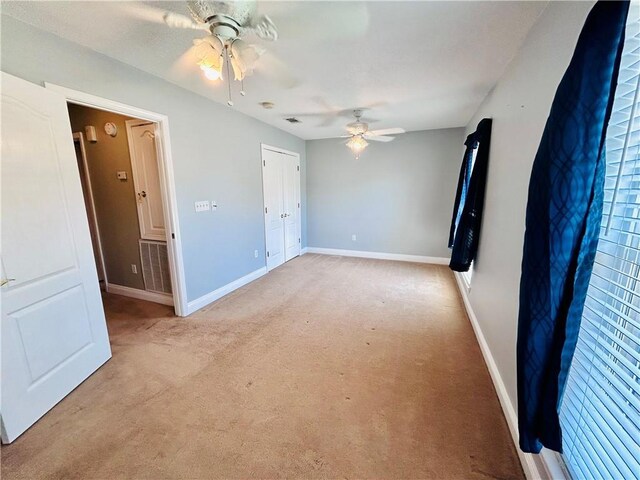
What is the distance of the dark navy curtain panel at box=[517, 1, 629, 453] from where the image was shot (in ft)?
2.59

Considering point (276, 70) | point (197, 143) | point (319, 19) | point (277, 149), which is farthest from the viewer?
point (277, 149)

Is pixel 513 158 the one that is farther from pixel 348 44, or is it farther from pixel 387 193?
pixel 387 193

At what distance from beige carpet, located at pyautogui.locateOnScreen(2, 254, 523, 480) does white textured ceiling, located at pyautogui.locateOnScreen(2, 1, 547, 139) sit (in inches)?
89.3

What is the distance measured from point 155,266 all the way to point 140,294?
0.52 metres

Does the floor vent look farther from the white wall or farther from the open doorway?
the white wall

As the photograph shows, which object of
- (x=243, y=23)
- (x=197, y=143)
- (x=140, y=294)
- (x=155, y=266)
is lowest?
(x=140, y=294)

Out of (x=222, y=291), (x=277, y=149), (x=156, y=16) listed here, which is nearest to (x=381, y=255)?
(x=277, y=149)

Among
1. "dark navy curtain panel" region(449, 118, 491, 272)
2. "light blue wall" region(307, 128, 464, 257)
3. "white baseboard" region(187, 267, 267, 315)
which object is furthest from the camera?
"light blue wall" region(307, 128, 464, 257)

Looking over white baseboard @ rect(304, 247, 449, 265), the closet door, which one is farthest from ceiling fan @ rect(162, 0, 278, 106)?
white baseboard @ rect(304, 247, 449, 265)

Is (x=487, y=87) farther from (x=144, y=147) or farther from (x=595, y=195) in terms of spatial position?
(x=144, y=147)

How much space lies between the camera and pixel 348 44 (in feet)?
5.82

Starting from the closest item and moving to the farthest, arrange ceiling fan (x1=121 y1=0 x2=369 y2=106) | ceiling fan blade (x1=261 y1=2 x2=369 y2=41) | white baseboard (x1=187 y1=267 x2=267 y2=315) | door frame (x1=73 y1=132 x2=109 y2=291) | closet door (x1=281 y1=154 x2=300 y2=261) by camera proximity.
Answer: ceiling fan (x1=121 y1=0 x2=369 y2=106) → ceiling fan blade (x1=261 y1=2 x2=369 y2=41) → white baseboard (x1=187 y1=267 x2=267 y2=315) → door frame (x1=73 y1=132 x2=109 y2=291) → closet door (x1=281 y1=154 x2=300 y2=261)

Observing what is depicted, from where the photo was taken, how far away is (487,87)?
2516 millimetres

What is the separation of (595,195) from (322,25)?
165 centimetres
